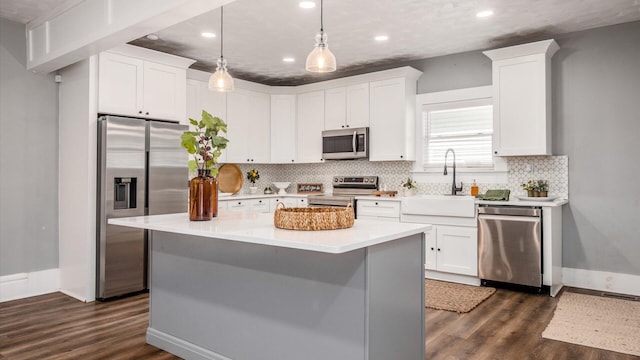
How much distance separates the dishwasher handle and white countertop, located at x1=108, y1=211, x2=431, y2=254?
2212mm

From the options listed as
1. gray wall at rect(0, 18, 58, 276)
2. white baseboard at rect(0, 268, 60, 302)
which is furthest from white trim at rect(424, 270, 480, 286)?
gray wall at rect(0, 18, 58, 276)

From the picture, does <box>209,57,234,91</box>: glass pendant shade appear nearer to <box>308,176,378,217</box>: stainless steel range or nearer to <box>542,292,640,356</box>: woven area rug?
<box>308,176,378,217</box>: stainless steel range

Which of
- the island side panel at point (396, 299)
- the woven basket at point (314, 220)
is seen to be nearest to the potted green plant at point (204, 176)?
the woven basket at point (314, 220)

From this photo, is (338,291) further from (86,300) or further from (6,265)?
(6,265)

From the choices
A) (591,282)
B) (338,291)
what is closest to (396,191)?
(591,282)

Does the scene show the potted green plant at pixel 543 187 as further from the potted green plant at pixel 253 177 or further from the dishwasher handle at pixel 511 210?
the potted green plant at pixel 253 177

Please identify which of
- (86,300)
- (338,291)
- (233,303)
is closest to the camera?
(338,291)

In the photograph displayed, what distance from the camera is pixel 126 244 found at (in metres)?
4.16

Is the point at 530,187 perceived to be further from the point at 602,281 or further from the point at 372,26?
the point at 372,26

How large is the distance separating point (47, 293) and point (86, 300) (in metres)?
0.63

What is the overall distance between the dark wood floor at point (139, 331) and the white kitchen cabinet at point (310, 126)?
9.62 ft

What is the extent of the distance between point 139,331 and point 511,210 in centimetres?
348

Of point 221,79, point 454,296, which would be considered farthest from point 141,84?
point 454,296

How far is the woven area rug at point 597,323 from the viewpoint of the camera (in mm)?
3004
